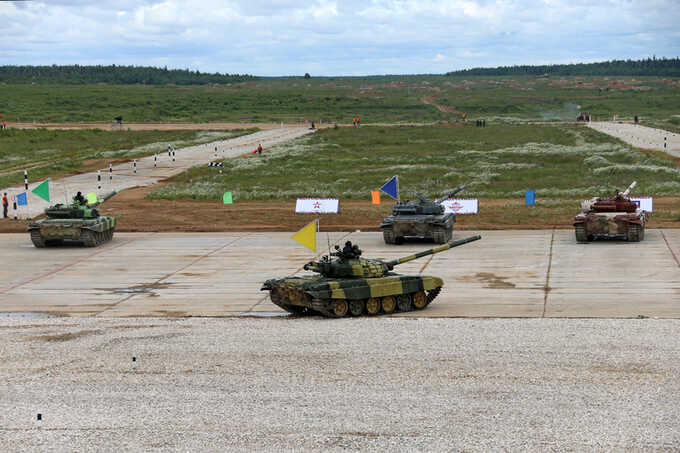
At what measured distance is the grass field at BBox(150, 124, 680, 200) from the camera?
5341 cm

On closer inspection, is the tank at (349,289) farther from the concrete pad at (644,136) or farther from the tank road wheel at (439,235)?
the concrete pad at (644,136)

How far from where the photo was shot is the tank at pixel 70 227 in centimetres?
3556

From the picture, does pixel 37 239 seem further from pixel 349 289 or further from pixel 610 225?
pixel 610 225

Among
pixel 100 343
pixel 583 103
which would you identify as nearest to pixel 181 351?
pixel 100 343

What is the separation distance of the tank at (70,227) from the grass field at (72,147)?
2300cm

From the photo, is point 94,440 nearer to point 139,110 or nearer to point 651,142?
point 651,142

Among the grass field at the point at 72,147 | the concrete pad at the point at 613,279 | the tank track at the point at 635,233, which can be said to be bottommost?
the concrete pad at the point at 613,279

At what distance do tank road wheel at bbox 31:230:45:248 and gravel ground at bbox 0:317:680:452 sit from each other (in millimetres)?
14581

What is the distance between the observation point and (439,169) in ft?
209

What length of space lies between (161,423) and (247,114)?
451 feet

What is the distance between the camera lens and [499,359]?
58.3ft

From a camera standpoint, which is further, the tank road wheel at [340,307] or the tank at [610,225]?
the tank at [610,225]

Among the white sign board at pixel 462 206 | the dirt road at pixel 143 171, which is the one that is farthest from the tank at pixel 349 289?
the dirt road at pixel 143 171

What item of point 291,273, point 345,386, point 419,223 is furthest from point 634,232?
point 345,386
